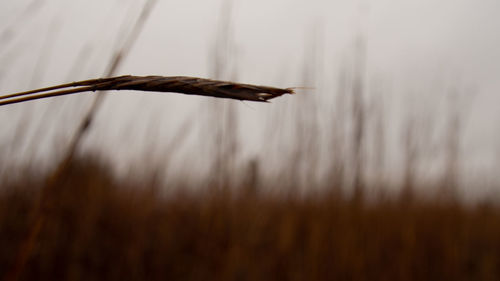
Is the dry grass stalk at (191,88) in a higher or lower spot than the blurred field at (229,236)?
higher

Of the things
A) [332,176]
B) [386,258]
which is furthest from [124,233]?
[386,258]

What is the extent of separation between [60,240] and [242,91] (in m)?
1.37

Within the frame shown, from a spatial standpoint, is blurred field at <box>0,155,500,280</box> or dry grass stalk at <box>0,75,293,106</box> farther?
blurred field at <box>0,155,500,280</box>

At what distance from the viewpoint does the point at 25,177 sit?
53.4 inches

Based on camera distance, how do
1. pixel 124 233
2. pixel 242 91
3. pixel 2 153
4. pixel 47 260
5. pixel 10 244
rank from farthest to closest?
pixel 124 233 < pixel 10 244 < pixel 47 260 < pixel 2 153 < pixel 242 91

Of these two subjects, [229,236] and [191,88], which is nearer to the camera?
[191,88]

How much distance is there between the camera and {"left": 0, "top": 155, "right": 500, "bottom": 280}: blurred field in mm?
1141

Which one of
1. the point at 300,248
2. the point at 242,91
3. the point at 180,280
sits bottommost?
the point at 180,280

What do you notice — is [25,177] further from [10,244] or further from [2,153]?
[2,153]

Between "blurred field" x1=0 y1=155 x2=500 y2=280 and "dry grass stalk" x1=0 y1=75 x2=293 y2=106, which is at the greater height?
"dry grass stalk" x1=0 y1=75 x2=293 y2=106

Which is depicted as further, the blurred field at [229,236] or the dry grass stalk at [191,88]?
the blurred field at [229,236]

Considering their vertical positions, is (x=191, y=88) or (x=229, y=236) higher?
(x=191, y=88)

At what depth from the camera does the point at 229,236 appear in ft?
3.58

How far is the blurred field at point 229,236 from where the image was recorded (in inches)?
44.9
